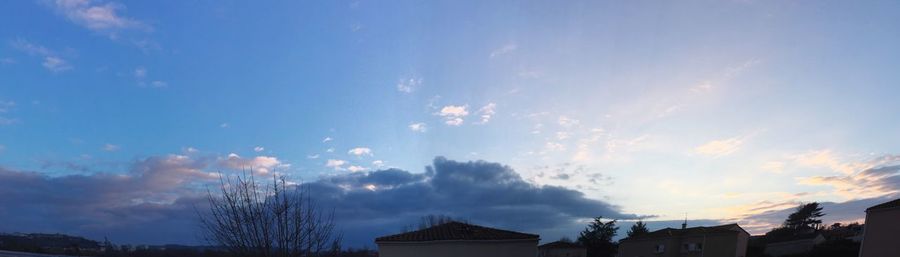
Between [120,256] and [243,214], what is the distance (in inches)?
1009

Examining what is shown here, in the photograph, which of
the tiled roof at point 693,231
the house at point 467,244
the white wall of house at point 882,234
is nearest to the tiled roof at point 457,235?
the house at point 467,244

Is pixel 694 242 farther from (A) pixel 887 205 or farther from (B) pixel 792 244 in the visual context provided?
(A) pixel 887 205

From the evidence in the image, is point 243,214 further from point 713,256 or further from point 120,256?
point 713,256

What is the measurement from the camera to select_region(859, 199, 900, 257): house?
2644 cm

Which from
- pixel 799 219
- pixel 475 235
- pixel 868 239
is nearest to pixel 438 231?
pixel 475 235

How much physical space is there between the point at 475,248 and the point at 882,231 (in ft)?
72.3

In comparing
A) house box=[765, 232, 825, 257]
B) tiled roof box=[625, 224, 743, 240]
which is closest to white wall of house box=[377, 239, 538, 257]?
tiled roof box=[625, 224, 743, 240]

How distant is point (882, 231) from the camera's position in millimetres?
27484

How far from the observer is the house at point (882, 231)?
2644 cm

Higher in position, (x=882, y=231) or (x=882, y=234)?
(x=882, y=231)

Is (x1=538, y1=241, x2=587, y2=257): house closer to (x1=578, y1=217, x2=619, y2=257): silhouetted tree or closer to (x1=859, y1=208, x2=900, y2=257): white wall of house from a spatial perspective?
(x1=578, y1=217, x2=619, y2=257): silhouetted tree

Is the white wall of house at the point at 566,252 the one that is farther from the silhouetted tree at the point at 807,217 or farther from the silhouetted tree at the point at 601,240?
the silhouetted tree at the point at 807,217

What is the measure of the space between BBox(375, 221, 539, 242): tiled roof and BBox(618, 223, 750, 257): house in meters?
29.7

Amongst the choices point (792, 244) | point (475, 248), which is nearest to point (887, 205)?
point (475, 248)
